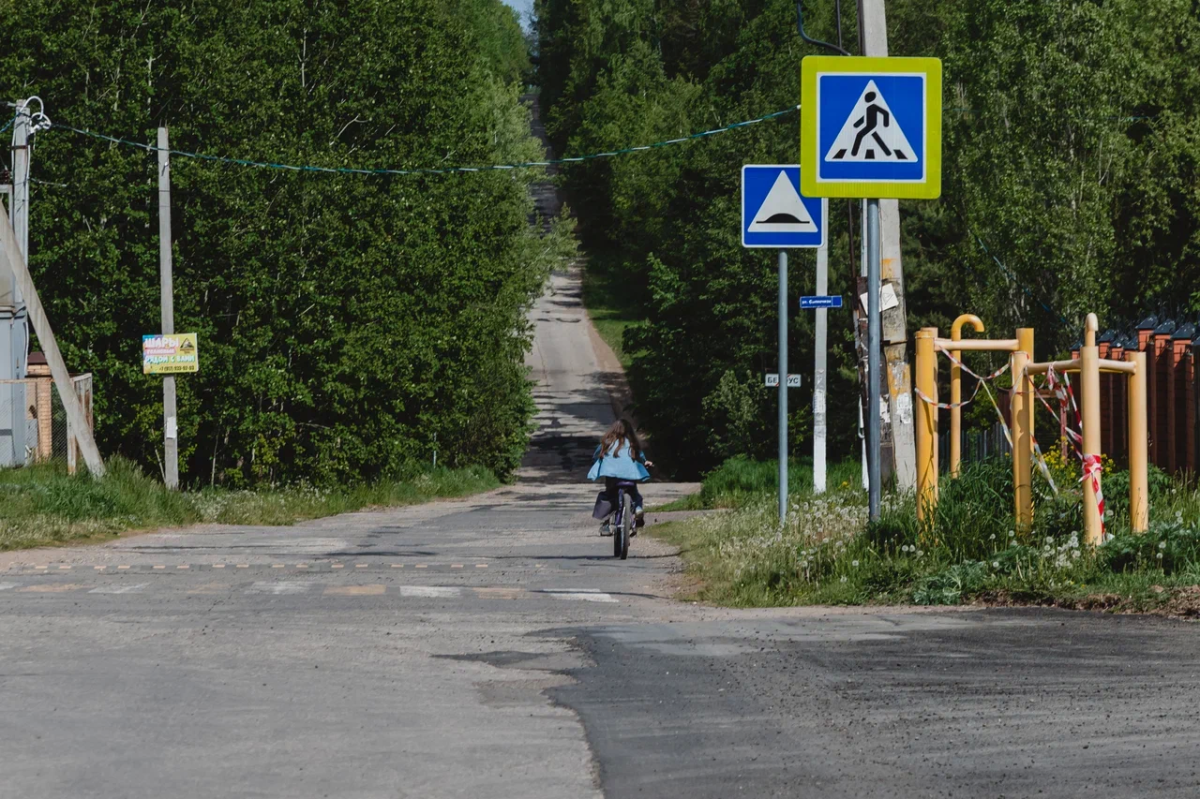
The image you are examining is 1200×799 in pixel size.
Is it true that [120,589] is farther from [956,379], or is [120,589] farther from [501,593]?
[956,379]

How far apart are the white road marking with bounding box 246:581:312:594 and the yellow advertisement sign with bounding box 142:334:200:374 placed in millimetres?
17935

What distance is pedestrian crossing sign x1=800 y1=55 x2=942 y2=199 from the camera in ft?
39.7

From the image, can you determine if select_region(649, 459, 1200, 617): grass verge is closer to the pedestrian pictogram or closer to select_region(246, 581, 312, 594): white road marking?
the pedestrian pictogram

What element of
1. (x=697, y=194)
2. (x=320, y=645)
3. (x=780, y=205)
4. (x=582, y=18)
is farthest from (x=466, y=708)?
(x=582, y=18)

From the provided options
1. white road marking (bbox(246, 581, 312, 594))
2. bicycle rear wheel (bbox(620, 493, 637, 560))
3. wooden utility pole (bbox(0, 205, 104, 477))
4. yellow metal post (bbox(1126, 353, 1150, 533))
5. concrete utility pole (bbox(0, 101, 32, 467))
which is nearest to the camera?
yellow metal post (bbox(1126, 353, 1150, 533))

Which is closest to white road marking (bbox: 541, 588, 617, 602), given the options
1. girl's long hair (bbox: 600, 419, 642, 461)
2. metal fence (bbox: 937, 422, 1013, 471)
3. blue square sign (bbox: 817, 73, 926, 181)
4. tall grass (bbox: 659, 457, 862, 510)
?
blue square sign (bbox: 817, 73, 926, 181)

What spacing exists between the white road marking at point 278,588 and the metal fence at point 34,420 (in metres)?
17.5

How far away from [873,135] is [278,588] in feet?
18.5

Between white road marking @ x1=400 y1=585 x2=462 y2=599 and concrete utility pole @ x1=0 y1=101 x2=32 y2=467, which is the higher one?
concrete utility pole @ x1=0 y1=101 x2=32 y2=467

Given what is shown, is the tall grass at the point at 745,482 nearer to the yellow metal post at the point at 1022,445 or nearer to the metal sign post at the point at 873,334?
the yellow metal post at the point at 1022,445

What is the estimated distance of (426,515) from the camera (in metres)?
34.5

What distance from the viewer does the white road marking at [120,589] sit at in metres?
13.6

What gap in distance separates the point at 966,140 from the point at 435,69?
15.4 meters

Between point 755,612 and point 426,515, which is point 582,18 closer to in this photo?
point 426,515
